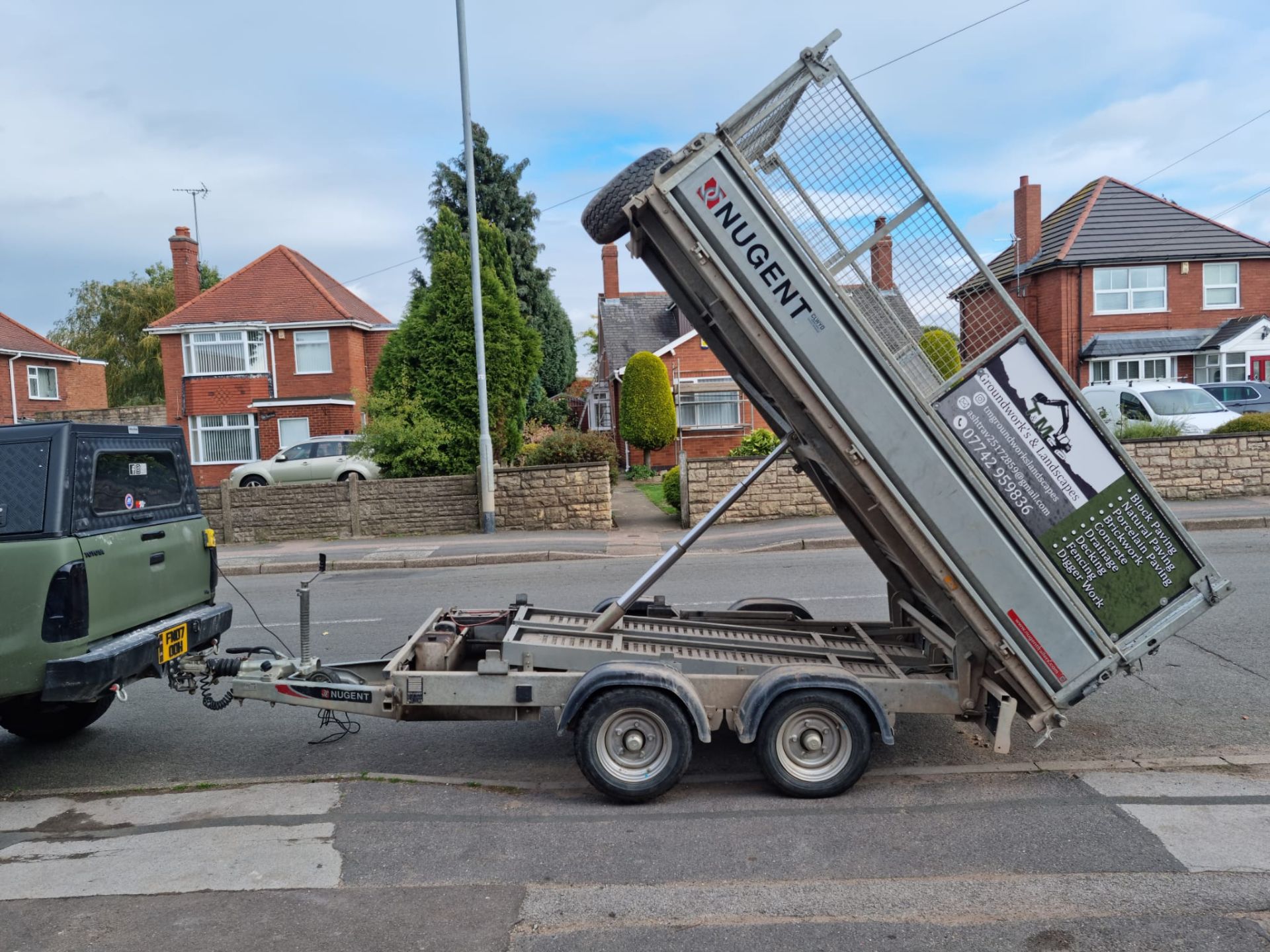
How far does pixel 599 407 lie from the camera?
129 feet

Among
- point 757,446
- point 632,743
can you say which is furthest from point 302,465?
point 632,743

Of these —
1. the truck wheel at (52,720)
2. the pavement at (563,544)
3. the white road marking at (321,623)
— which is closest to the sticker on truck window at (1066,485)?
the truck wheel at (52,720)

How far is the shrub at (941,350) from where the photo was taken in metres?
4.96

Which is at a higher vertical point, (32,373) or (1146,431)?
(32,373)

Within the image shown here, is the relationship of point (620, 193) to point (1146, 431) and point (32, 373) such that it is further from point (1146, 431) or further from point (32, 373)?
point (32, 373)

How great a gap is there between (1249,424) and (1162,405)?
151 inches

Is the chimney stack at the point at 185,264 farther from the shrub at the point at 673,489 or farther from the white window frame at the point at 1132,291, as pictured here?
the white window frame at the point at 1132,291

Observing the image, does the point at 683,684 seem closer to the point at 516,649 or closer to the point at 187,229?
the point at 516,649

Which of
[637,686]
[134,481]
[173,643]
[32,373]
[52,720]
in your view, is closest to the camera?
[637,686]

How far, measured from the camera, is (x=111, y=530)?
18.2ft

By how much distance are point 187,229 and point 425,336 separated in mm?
24195

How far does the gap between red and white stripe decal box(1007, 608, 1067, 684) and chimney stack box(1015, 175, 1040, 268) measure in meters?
33.3

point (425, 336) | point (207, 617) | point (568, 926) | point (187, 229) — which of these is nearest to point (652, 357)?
point (425, 336)

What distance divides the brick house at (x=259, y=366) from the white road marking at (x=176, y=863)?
29.8 meters
